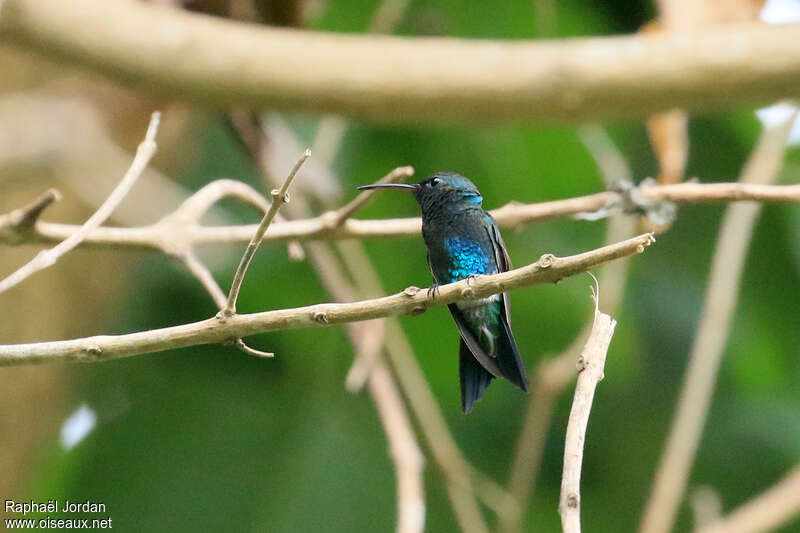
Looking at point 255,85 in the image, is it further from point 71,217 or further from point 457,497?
point 71,217

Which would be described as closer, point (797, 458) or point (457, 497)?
point (457, 497)

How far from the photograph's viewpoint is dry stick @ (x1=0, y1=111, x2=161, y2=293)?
175cm

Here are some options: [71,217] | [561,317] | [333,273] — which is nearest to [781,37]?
[333,273]

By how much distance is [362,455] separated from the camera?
4984 millimetres

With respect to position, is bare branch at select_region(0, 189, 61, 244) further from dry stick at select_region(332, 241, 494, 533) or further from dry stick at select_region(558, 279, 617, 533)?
dry stick at select_region(332, 241, 494, 533)

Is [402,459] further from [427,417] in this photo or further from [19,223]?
[19,223]

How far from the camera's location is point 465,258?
Result: 9.10ft

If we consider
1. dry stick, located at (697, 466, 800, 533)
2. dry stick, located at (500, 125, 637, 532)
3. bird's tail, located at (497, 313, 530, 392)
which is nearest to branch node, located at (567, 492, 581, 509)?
bird's tail, located at (497, 313, 530, 392)

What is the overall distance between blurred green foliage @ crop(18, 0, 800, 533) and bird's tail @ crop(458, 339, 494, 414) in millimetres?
2487

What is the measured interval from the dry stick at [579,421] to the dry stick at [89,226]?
100cm

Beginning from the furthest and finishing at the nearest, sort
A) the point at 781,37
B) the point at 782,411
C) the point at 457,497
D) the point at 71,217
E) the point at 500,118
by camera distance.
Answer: the point at 782,411 → the point at 71,217 → the point at 457,497 → the point at 500,118 → the point at 781,37

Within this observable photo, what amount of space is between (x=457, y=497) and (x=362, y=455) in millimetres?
1294

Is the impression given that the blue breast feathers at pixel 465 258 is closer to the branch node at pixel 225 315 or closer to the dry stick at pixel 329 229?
the dry stick at pixel 329 229

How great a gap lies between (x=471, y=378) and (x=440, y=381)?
2.77 meters
